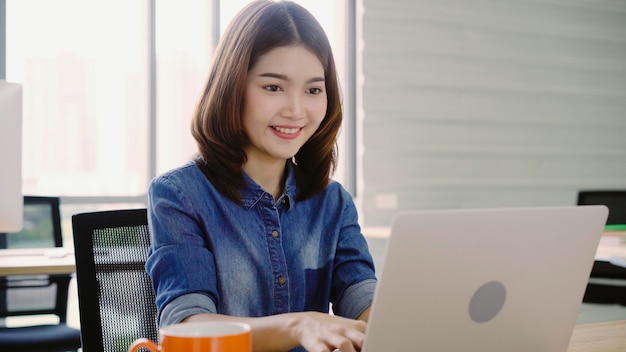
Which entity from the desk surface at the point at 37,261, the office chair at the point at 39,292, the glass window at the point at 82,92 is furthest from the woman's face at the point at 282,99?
the glass window at the point at 82,92

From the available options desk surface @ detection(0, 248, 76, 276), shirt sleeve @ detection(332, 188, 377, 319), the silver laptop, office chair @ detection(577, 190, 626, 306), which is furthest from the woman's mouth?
office chair @ detection(577, 190, 626, 306)

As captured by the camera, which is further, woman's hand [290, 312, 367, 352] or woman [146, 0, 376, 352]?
woman [146, 0, 376, 352]

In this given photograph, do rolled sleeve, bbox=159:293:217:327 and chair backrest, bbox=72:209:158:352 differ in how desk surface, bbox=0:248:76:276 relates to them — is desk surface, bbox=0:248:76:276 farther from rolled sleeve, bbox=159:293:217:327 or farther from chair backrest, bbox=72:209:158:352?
rolled sleeve, bbox=159:293:217:327

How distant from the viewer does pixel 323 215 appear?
4.19ft

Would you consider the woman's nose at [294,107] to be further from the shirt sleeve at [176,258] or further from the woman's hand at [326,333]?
the woman's hand at [326,333]

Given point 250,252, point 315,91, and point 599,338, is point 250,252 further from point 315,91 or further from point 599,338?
point 599,338

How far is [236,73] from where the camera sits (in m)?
1.12

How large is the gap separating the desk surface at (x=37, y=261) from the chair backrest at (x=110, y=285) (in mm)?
686

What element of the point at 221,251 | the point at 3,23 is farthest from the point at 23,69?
the point at 221,251

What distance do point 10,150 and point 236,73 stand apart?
2.78 ft

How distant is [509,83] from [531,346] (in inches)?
152

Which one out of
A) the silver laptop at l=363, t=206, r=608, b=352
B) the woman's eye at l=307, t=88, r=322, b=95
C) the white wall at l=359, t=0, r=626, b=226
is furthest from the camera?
the white wall at l=359, t=0, r=626, b=226

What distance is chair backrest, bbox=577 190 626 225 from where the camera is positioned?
10.5 feet

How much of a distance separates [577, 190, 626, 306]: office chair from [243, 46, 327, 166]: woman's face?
2321mm
